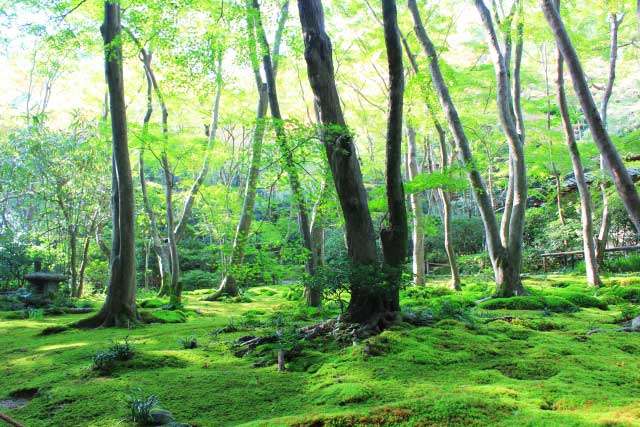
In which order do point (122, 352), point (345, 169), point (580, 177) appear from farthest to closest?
point (580, 177) < point (345, 169) < point (122, 352)

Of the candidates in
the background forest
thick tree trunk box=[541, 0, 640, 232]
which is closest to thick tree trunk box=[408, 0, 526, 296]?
the background forest

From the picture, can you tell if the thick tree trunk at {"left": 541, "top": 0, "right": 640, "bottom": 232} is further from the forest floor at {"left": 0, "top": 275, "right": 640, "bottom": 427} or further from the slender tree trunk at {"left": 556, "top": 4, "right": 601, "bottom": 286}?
the slender tree trunk at {"left": 556, "top": 4, "right": 601, "bottom": 286}

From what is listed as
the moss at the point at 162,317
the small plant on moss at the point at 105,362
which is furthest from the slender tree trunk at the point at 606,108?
the small plant on moss at the point at 105,362

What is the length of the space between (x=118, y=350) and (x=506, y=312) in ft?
18.1

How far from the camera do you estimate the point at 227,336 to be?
5.94 metres

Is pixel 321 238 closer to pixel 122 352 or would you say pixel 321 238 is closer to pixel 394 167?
pixel 394 167

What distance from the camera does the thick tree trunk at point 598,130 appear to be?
491cm

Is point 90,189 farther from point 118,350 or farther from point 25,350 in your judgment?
point 118,350

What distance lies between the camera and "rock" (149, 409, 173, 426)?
112 inches

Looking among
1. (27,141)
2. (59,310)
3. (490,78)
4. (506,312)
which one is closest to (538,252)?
(490,78)

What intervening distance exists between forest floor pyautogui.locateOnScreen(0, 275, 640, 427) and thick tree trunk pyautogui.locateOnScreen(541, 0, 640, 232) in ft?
4.97

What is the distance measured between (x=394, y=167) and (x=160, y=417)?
3.58 metres

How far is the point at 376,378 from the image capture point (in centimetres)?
346

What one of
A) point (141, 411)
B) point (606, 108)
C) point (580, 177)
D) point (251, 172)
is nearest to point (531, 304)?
point (580, 177)
